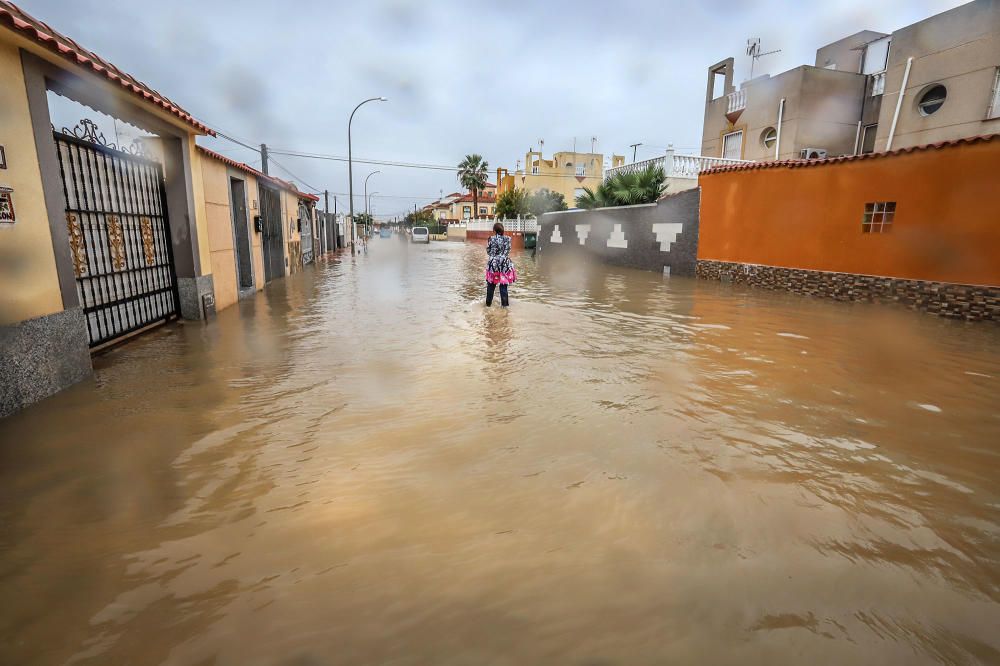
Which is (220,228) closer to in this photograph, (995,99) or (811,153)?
(995,99)

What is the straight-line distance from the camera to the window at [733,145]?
69.8 ft

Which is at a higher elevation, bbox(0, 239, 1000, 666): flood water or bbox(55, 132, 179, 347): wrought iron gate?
bbox(55, 132, 179, 347): wrought iron gate

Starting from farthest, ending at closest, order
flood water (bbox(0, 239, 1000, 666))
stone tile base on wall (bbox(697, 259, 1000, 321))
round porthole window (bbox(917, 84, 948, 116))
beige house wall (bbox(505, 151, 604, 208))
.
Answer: beige house wall (bbox(505, 151, 604, 208)), round porthole window (bbox(917, 84, 948, 116)), stone tile base on wall (bbox(697, 259, 1000, 321)), flood water (bbox(0, 239, 1000, 666))

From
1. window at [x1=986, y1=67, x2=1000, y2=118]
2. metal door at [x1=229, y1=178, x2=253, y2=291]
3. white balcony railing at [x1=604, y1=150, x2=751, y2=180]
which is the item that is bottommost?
metal door at [x1=229, y1=178, x2=253, y2=291]

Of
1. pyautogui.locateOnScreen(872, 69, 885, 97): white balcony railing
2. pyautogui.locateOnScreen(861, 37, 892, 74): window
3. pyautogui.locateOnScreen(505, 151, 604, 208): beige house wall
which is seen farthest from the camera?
pyautogui.locateOnScreen(505, 151, 604, 208): beige house wall

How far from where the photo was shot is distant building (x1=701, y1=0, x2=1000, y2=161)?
1380 centimetres

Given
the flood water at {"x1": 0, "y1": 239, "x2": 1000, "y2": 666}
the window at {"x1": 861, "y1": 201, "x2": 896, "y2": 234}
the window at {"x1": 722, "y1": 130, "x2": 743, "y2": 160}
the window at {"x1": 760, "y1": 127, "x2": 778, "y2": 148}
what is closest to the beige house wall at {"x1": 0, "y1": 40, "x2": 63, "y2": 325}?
the flood water at {"x1": 0, "y1": 239, "x2": 1000, "y2": 666}

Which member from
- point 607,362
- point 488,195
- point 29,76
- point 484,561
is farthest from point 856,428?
point 488,195

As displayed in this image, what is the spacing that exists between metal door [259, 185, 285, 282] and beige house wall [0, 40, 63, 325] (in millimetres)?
9091

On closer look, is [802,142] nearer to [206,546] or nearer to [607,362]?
[607,362]

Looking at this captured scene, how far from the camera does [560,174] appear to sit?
177 feet

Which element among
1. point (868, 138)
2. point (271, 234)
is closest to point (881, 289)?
point (868, 138)

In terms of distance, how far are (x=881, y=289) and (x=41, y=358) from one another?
14.2 meters

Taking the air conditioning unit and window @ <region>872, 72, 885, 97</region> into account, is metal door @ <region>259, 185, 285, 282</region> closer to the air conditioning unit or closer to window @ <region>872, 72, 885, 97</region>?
the air conditioning unit
